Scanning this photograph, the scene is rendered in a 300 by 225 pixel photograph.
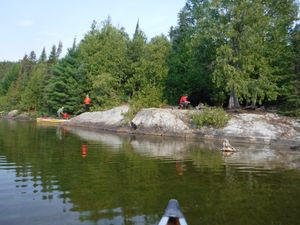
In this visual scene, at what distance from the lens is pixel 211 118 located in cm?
3105

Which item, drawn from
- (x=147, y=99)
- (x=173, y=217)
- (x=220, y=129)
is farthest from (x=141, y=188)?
(x=147, y=99)

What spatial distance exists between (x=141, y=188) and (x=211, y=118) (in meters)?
20.4

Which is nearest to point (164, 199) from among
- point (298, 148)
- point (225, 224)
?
point (225, 224)

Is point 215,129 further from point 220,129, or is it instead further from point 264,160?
point 264,160

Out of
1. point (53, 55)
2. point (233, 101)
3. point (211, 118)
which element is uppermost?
point (53, 55)

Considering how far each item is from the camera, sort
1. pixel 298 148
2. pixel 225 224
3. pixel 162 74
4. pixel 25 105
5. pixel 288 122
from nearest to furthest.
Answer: pixel 225 224 < pixel 298 148 < pixel 288 122 < pixel 162 74 < pixel 25 105

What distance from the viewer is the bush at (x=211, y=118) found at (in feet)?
101

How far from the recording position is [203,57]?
37281 millimetres

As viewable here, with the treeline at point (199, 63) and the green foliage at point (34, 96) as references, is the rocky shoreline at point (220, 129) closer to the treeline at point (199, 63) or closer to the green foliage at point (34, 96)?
the treeline at point (199, 63)

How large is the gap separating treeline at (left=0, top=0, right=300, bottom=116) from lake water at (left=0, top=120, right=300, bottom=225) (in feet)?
53.1

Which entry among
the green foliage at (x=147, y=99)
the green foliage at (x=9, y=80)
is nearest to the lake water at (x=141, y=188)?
the green foliage at (x=147, y=99)

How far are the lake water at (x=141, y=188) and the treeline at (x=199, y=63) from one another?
53.1 ft

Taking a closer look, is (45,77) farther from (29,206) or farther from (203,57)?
(29,206)

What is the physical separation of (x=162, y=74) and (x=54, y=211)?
123 ft
